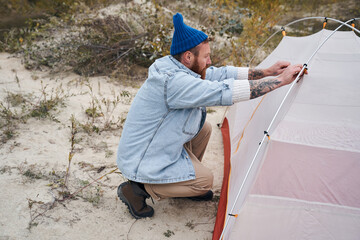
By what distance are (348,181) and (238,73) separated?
1113 millimetres

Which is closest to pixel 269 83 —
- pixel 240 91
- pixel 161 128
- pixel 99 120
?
pixel 240 91

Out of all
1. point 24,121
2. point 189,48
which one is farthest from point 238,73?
point 24,121

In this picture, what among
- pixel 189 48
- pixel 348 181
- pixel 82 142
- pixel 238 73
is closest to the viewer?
pixel 348 181

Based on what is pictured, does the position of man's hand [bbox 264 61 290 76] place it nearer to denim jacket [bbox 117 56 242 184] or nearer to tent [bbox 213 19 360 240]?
tent [bbox 213 19 360 240]

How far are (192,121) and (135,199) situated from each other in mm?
741

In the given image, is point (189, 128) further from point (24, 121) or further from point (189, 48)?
point (24, 121)

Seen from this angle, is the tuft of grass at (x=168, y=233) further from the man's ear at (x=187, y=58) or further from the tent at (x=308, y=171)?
the man's ear at (x=187, y=58)

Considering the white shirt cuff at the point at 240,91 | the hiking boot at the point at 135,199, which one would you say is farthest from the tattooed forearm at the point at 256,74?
the hiking boot at the point at 135,199

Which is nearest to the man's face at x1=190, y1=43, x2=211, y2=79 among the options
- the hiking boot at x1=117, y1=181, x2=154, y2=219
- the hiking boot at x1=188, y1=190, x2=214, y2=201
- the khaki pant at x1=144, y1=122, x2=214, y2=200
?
the khaki pant at x1=144, y1=122, x2=214, y2=200

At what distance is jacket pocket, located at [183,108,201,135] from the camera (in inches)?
79.7

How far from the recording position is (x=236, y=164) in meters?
2.27

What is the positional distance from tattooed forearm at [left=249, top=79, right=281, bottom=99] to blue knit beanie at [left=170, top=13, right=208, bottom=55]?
447 mm

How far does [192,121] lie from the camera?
6.72 ft

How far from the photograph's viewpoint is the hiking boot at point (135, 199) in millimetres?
2168
